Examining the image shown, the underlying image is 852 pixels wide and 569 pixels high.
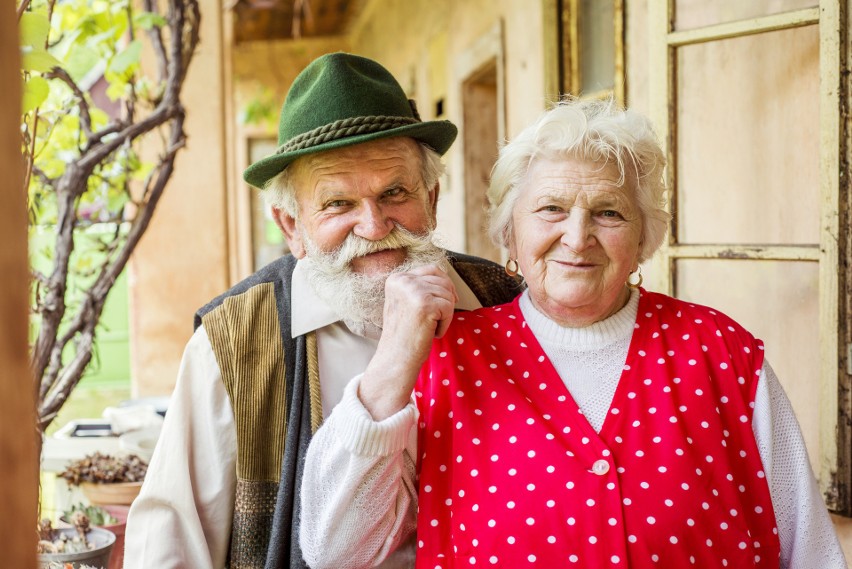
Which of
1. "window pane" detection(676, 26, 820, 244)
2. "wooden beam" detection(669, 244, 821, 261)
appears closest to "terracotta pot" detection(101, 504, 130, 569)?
"wooden beam" detection(669, 244, 821, 261)

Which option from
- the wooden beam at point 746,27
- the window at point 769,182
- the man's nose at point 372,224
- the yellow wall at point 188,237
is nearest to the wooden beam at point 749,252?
the window at point 769,182

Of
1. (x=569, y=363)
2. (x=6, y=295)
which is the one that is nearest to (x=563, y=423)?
(x=569, y=363)

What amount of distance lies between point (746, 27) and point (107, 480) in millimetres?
2436

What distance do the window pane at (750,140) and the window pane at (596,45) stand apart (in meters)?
0.92

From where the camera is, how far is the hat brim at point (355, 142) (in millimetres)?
1811

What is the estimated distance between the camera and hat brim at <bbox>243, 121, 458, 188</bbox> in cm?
181

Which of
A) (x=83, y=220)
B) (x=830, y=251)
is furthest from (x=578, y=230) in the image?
(x=83, y=220)

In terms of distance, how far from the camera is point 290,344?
1.88 meters

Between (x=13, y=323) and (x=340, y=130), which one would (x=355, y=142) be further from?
(x=13, y=323)

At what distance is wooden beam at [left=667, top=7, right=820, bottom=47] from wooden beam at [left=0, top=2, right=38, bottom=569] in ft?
7.49

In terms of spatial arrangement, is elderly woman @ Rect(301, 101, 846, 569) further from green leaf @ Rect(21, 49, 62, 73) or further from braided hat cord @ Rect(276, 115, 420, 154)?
green leaf @ Rect(21, 49, 62, 73)

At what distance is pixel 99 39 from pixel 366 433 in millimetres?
1934

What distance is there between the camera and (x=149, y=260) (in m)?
4.75

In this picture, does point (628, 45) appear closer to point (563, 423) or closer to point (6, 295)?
point (563, 423)
